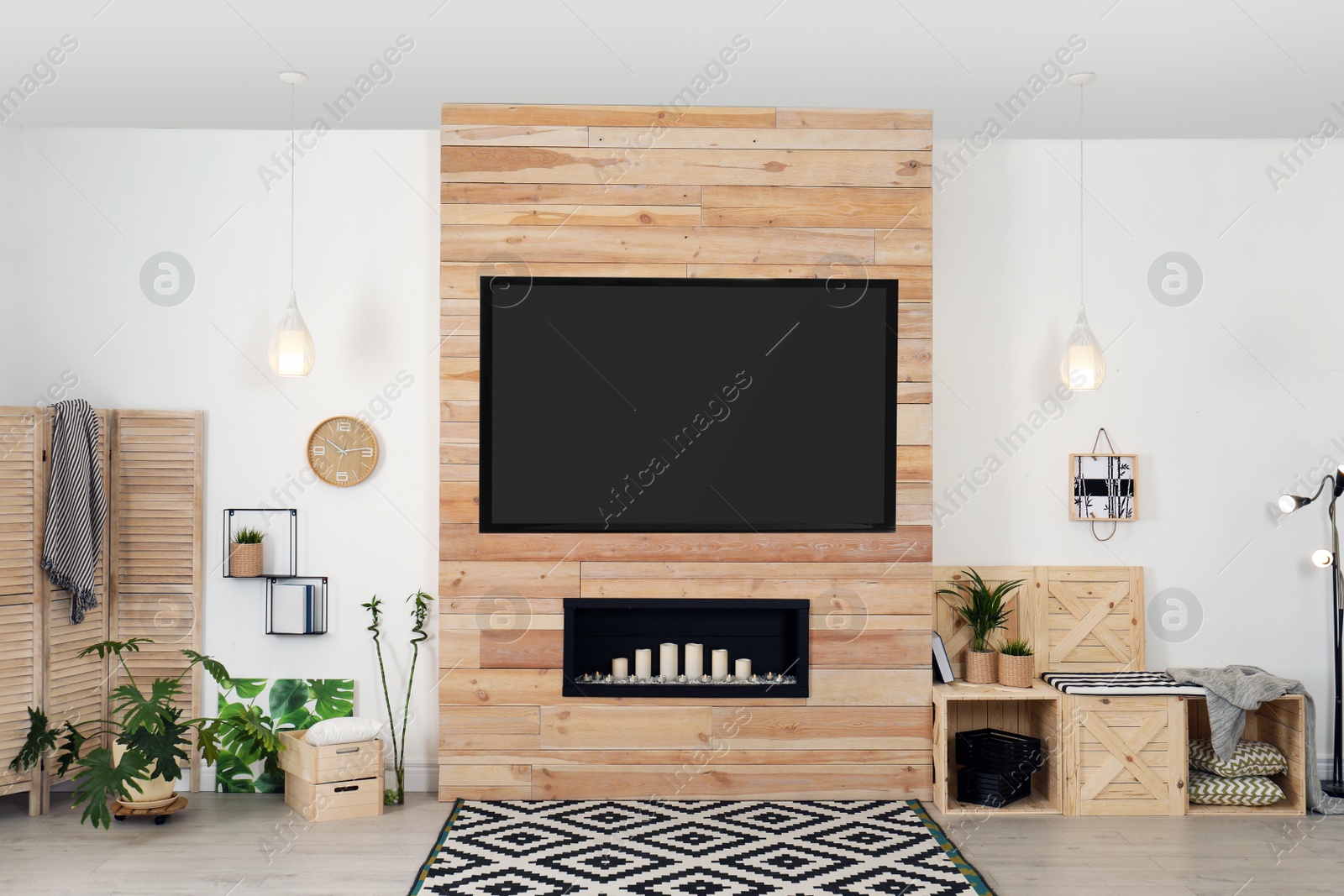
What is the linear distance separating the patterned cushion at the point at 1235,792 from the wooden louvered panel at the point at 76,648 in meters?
4.35

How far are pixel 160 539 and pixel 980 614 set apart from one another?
3388mm

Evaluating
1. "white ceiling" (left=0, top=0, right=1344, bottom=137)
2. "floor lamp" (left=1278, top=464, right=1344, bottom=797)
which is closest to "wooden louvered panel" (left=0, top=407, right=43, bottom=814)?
"white ceiling" (left=0, top=0, right=1344, bottom=137)

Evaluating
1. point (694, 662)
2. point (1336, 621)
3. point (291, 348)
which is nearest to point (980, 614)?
point (694, 662)

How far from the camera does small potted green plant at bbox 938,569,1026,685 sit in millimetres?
4012

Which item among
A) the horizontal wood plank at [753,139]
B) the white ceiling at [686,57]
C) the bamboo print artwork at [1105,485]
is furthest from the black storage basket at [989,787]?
the white ceiling at [686,57]

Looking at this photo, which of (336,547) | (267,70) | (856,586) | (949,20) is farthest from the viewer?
(336,547)

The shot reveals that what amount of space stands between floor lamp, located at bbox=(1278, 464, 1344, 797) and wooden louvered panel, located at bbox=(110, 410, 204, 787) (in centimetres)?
448

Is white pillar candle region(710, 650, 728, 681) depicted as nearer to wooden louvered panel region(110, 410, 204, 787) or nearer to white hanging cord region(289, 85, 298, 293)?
wooden louvered panel region(110, 410, 204, 787)

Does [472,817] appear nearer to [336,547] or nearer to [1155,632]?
[336,547]

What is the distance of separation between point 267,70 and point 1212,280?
389 centimetres

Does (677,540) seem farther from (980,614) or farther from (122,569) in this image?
(122,569)

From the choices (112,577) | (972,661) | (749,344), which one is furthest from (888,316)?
(112,577)

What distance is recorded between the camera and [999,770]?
152 inches

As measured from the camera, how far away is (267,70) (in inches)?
143
